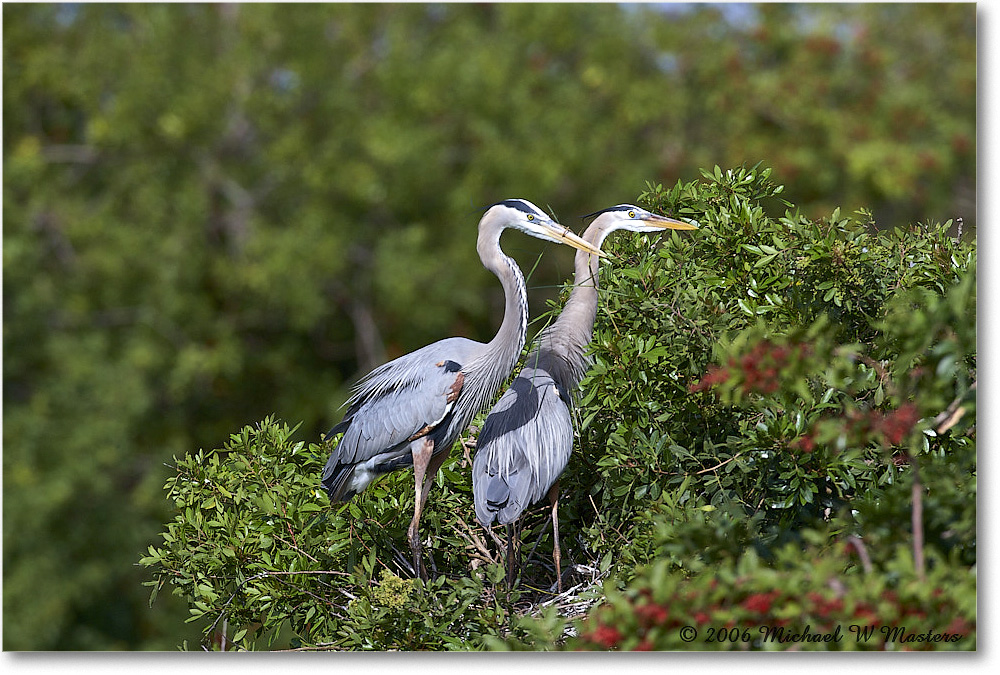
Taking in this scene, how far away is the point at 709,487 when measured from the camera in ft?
9.28

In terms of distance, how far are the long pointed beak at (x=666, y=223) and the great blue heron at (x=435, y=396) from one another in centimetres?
38

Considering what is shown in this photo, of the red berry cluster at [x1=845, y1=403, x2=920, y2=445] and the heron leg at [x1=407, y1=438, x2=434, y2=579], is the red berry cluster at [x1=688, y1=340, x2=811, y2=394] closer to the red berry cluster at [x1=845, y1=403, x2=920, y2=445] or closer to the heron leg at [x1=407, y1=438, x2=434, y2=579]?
the red berry cluster at [x1=845, y1=403, x2=920, y2=445]

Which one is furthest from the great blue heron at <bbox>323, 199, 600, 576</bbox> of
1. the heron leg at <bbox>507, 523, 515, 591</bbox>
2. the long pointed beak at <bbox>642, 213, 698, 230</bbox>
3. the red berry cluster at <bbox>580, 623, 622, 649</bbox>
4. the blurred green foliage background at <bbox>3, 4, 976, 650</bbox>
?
the blurred green foliage background at <bbox>3, 4, 976, 650</bbox>

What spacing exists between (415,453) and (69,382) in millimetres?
6443

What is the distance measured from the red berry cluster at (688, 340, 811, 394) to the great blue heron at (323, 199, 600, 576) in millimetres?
808

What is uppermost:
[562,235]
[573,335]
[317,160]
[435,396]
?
[317,160]

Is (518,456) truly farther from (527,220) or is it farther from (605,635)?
(605,635)

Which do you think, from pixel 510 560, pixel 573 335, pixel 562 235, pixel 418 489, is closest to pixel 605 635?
pixel 510 560

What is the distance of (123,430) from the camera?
28.2ft

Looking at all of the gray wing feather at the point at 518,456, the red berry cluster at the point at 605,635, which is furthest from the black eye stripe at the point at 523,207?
the red berry cluster at the point at 605,635

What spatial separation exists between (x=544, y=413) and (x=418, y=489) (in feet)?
1.44

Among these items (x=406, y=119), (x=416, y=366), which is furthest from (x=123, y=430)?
(x=416, y=366)

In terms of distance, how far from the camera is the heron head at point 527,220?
303 centimetres

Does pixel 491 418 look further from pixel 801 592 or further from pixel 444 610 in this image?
pixel 801 592
